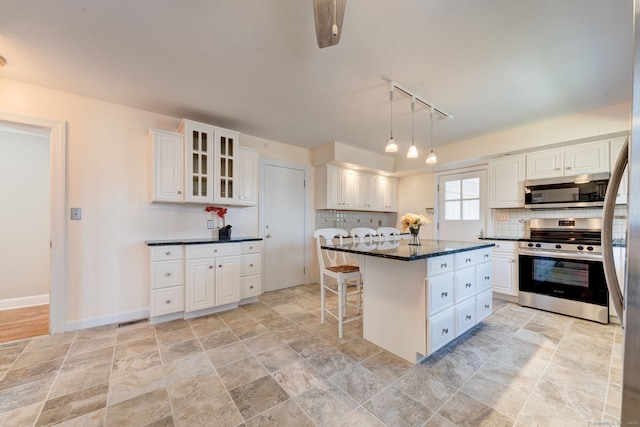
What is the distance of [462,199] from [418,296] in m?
3.17

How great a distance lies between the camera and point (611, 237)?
791mm

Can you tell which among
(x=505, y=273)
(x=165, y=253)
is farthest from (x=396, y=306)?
(x=165, y=253)

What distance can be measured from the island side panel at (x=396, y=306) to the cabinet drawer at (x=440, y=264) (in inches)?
2.4

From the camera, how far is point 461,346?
7.45 ft

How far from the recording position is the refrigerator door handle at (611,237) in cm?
74

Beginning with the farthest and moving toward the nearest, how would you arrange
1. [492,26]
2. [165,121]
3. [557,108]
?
[165,121], [557,108], [492,26]

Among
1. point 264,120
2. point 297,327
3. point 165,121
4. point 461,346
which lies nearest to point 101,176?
point 165,121

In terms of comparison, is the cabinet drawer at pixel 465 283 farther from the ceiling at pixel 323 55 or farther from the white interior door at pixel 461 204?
the white interior door at pixel 461 204

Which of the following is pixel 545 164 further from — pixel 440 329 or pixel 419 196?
pixel 440 329

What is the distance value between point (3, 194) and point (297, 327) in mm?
4012

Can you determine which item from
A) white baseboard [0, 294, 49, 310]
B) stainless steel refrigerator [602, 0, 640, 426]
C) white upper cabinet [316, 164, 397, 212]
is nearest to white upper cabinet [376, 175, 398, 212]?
white upper cabinet [316, 164, 397, 212]

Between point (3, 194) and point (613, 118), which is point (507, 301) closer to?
point (613, 118)

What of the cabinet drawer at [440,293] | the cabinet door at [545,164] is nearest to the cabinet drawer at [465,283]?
the cabinet drawer at [440,293]

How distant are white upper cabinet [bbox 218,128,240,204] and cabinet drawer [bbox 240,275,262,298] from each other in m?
1.03
